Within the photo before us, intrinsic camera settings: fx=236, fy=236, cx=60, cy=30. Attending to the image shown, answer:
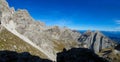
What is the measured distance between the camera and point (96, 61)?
2190 inches

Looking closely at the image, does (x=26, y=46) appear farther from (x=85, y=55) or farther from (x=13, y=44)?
(x=85, y=55)

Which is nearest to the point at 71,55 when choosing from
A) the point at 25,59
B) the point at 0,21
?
the point at 25,59

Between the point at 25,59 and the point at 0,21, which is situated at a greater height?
the point at 0,21

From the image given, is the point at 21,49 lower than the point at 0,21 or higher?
lower

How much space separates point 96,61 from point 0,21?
149 metres

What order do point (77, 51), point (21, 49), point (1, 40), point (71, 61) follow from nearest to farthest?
point (71, 61) → point (77, 51) → point (1, 40) → point (21, 49)

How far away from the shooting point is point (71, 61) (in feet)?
181

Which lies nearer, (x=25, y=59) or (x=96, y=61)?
(x=96, y=61)

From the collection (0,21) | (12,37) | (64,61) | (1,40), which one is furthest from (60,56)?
(0,21)

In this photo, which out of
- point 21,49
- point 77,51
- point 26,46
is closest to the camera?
point 77,51

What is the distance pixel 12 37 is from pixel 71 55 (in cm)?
13114

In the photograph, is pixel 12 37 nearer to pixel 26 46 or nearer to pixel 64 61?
pixel 26 46

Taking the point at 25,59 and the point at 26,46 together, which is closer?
the point at 25,59

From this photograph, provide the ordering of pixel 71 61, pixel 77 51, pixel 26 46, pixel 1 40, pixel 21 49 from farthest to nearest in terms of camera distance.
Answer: pixel 26 46, pixel 21 49, pixel 1 40, pixel 77 51, pixel 71 61
